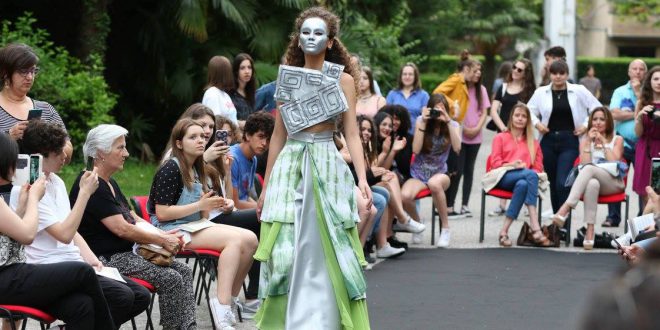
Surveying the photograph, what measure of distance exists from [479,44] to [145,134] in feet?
102

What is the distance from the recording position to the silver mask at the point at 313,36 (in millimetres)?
6922

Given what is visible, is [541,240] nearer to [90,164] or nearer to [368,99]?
[368,99]

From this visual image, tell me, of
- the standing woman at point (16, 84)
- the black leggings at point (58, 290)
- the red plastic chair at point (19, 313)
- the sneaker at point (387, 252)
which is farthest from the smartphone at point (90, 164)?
the sneaker at point (387, 252)

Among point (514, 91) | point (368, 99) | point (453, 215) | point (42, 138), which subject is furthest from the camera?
point (514, 91)

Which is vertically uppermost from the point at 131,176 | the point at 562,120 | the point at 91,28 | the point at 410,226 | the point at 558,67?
the point at 91,28

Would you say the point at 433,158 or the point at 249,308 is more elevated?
the point at 433,158

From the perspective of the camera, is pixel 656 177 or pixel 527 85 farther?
pixel 527 85

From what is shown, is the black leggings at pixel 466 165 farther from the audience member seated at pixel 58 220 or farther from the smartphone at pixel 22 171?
the smartphone at pixel 22 171

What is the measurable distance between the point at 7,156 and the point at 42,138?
436 millimetres

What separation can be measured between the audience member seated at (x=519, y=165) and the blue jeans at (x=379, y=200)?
1530 mm

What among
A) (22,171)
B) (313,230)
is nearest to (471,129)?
(313,230)

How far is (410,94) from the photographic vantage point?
14125mm

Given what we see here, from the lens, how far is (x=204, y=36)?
55.8ft

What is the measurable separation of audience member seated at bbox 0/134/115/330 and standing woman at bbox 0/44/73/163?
1.57 meters
